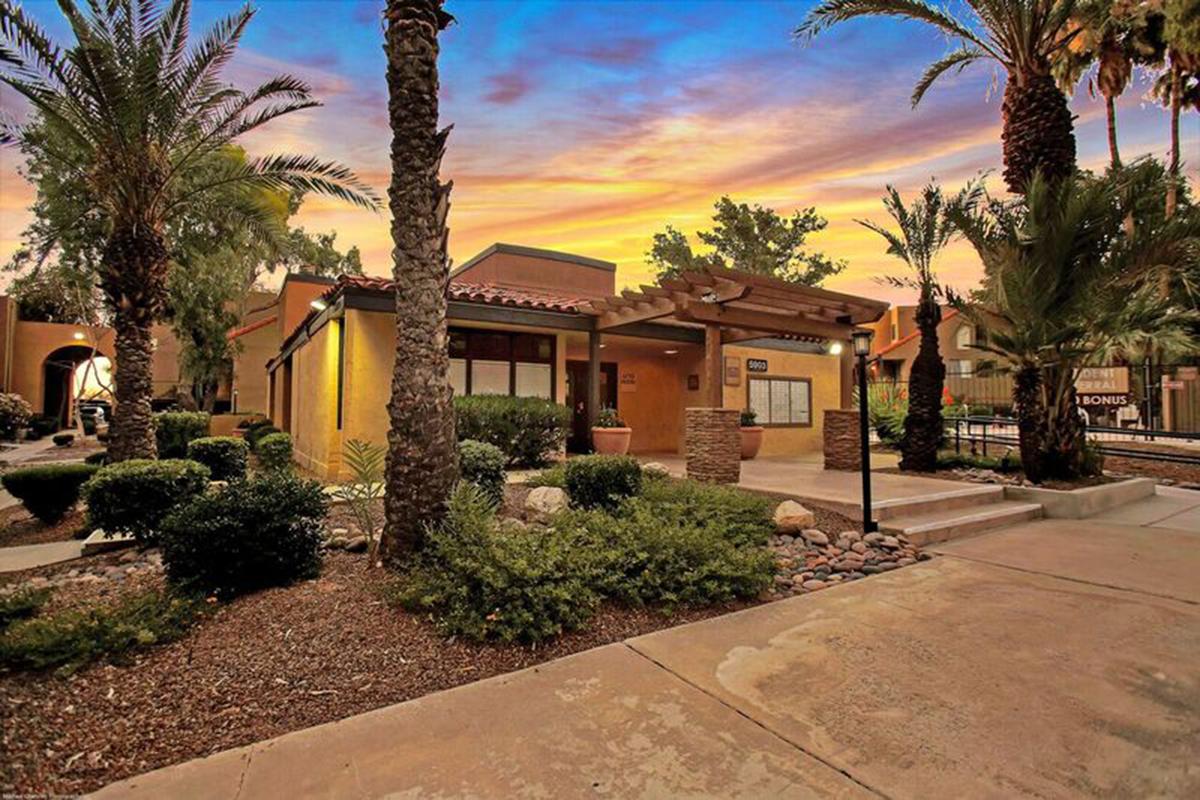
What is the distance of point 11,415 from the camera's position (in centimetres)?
1892

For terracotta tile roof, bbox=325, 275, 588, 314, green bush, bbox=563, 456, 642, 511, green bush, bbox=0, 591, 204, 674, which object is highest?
terracotta tile roof, bbox=325, 275, 588, 314

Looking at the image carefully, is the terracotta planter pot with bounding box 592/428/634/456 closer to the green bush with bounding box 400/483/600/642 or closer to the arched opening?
the green bush with bounding box 400/483/600/642

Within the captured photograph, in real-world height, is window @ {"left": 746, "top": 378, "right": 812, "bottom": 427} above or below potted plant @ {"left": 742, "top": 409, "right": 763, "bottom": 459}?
above

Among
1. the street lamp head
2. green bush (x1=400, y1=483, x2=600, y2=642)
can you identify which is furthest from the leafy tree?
green bush (x1=400, y1=483, x2=600, y2=642)

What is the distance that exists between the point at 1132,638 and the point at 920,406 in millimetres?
7123

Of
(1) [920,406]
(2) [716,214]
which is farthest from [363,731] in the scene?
(2) [716,214]

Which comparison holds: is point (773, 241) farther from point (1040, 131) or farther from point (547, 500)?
point (547, 500)

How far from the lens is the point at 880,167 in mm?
9719

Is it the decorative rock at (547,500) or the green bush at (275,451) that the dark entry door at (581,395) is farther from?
the green bush at (275,451)

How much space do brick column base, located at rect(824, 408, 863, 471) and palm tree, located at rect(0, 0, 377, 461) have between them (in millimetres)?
9258

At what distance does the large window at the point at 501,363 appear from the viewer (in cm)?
1078

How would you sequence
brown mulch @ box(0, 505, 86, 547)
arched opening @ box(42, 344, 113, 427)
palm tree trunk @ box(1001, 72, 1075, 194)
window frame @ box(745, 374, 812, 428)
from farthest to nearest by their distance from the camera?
arched opening @ box(42, 344, 113, 427)
window frame @ box(745, 374, 812, 428)
palm tree trunk @ box(1001, 72, 1075, 194)
brown mulch @ box(0, 505, 86, 547)

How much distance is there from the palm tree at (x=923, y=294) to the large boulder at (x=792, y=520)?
5310 mm

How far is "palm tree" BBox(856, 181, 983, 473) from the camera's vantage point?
9.62 m
